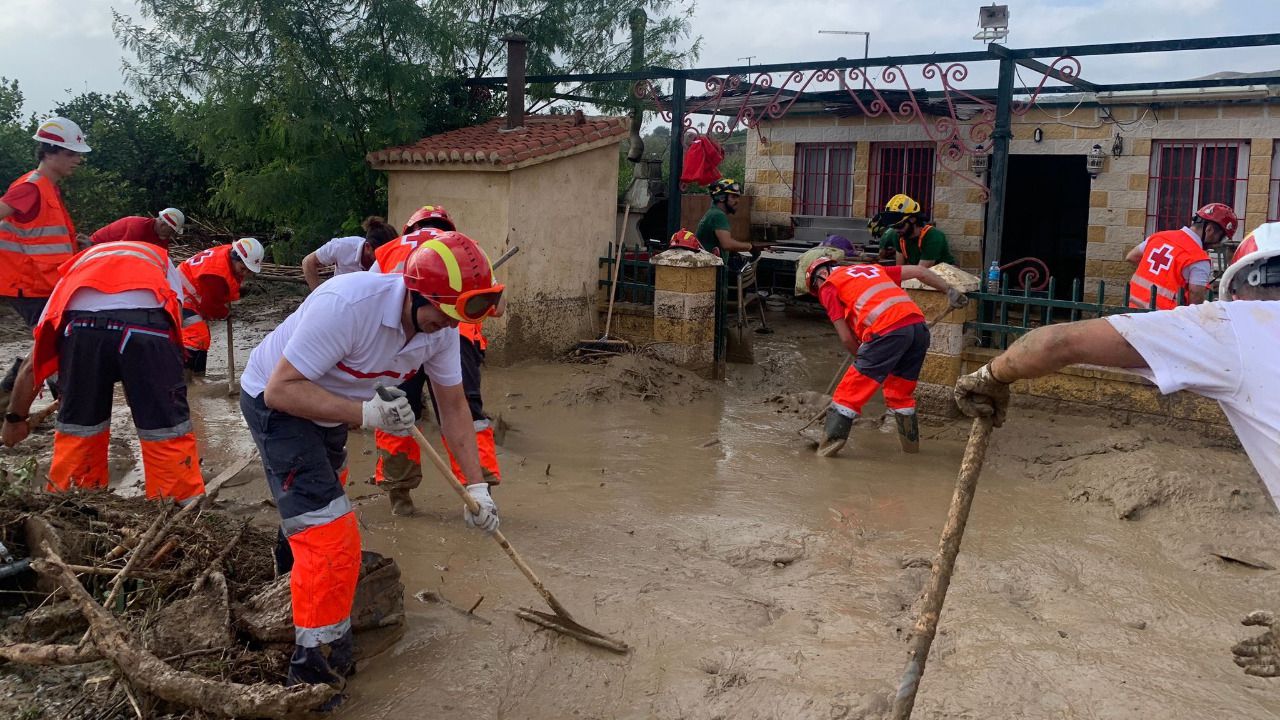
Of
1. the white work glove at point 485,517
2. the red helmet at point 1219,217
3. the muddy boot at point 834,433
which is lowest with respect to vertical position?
the muddy boot at point 834,433

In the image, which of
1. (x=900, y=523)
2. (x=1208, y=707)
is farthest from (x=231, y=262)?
(x=1208, y=707)

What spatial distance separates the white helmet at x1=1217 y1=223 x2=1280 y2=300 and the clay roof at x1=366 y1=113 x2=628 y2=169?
6.89m

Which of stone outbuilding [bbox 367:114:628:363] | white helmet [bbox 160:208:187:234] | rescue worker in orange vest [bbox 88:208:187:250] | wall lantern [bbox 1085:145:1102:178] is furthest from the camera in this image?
wall lantern [bbox 1085:145:1102:178]

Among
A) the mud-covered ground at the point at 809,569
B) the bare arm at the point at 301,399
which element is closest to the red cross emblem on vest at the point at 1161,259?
the mud-covered ground at the point at 809,569

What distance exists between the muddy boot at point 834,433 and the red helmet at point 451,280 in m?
4.13

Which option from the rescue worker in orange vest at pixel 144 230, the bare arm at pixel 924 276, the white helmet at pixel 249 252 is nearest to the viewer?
the white helmet at pixel 249 252

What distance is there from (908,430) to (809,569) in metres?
2.57

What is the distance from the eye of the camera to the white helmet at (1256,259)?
250cm

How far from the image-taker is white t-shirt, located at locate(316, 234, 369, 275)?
21.9ft

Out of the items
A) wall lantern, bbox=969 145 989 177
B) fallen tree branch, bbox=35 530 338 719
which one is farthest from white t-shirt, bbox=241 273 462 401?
wall lantern, bbox=969 145 989 177

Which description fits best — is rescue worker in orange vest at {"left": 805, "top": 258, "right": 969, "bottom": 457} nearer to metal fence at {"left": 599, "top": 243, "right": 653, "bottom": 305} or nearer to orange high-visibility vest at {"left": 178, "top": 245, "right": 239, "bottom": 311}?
metal fence at {"left": 599, "top": 243, "right": 653, "bottom": 305}

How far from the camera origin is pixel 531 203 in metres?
9.25

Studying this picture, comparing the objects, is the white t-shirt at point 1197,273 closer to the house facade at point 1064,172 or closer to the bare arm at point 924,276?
the bare arm at point 924,276

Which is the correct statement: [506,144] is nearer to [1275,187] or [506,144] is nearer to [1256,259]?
[1256,259]
